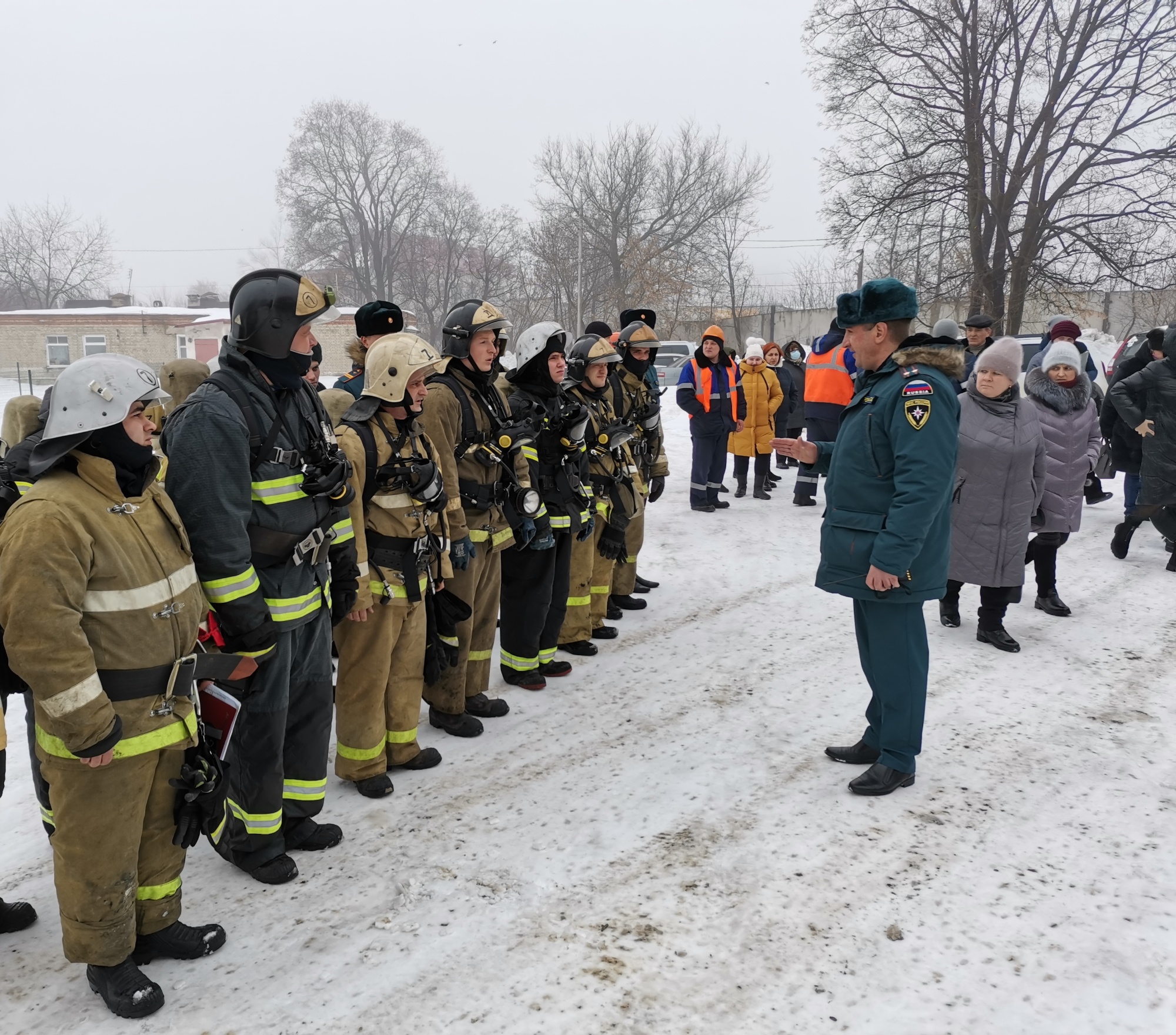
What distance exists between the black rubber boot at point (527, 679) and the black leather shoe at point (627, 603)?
5.37 feet

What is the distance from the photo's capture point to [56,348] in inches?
1693

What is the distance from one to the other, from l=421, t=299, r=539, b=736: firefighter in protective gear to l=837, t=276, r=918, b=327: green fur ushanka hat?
1.92 metres

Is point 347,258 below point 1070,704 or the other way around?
the other way around

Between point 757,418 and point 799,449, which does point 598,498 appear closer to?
point 799,449

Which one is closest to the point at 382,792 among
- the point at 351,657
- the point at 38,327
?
the point at 351,657

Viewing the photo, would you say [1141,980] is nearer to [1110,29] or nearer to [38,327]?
[1110,29]

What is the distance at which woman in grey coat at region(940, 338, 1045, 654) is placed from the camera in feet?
19.5

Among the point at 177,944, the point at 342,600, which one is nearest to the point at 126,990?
the point at 177,944

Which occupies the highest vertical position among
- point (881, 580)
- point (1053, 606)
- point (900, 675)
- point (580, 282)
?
Result: point (580, 282)

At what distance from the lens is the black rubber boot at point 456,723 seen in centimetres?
471

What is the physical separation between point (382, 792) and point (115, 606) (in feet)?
6.01

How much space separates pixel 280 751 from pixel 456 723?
56.2 inches

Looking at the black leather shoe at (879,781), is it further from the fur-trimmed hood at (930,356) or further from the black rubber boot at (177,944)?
the black rubber boot at (177,944)

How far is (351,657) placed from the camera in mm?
4023
